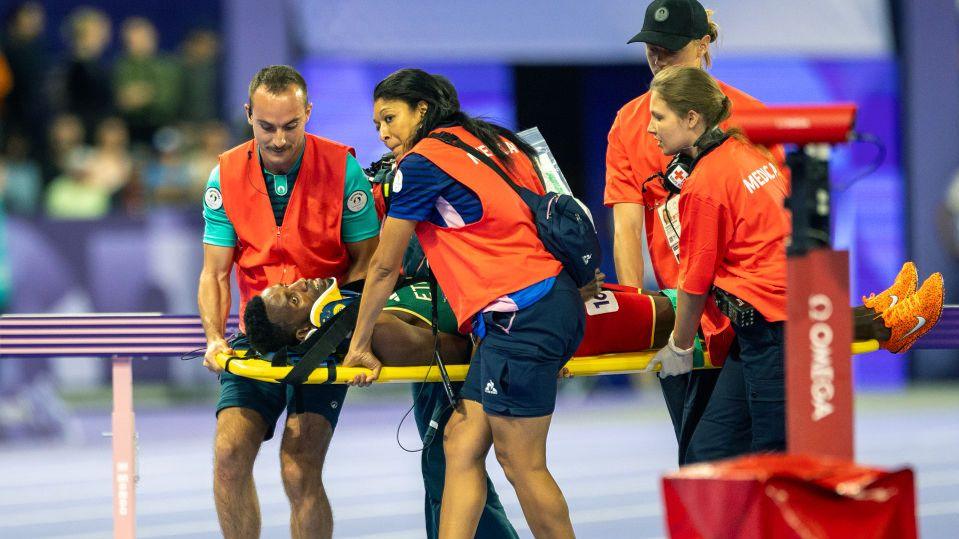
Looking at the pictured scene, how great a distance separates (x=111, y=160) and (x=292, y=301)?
751cm

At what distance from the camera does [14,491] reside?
26.1ft

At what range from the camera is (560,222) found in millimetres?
4199

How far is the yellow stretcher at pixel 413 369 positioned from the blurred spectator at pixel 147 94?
792 cm

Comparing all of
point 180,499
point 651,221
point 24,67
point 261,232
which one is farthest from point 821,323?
point 24,67

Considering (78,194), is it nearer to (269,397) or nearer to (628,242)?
(269,397)

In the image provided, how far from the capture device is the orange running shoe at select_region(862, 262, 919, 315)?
4.59 metres

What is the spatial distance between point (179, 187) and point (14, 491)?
12.6 ft

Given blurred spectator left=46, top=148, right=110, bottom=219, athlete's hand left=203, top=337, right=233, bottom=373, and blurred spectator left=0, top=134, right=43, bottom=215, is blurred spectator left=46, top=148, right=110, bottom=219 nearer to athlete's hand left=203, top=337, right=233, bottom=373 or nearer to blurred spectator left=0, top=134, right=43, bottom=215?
blurred spectator left=0, top=134, right=43, bottom=215

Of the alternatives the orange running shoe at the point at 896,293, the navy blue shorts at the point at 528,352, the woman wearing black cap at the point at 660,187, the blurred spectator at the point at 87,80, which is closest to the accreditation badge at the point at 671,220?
the woman wearing black cap at the point at 660,187

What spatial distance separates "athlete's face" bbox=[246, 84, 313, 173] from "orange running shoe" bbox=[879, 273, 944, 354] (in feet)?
6.88

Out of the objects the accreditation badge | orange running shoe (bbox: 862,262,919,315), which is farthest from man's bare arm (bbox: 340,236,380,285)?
orange running shoe (bbox: 862,262,919,315)

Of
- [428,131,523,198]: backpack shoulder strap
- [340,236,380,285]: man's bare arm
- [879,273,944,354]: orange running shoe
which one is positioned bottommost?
[879,273,944,354]: orange running shoe

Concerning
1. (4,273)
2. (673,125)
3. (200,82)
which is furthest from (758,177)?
(200,82)

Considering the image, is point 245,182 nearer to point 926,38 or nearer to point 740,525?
point 740,525
